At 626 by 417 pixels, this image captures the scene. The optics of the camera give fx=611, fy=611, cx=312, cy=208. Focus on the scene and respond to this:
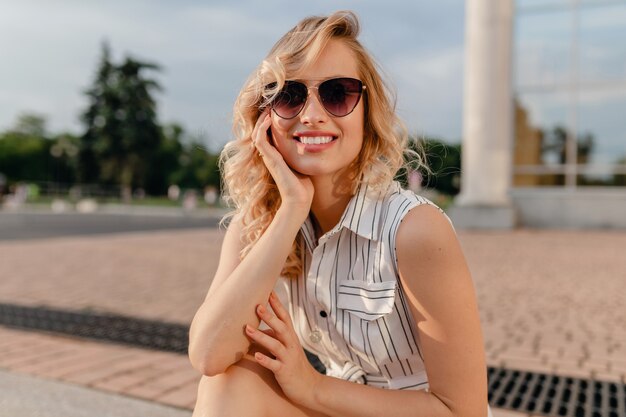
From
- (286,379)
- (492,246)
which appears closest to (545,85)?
(492,246)

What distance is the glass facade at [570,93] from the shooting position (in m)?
15.9

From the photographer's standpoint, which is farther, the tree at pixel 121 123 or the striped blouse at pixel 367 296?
the tree at pixel 121 123

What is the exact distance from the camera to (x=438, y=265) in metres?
1.53

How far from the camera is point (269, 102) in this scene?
1.82m

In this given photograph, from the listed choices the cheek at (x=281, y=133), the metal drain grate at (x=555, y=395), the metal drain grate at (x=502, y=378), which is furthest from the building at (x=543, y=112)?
the cheek at (x=281, y=133)

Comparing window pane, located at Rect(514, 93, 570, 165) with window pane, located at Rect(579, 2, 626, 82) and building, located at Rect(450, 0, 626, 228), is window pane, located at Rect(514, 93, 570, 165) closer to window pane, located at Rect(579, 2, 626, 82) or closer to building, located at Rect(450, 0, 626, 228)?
building, located at Rect(450, 0, 626, 228)

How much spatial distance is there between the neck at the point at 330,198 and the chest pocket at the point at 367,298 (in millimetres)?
274

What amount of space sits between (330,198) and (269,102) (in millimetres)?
348

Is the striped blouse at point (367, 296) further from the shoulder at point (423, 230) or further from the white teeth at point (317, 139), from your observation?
the white teeth at point (317, 139)

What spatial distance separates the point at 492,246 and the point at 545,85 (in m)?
6.96

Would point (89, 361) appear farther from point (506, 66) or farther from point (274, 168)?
point (506, 66)

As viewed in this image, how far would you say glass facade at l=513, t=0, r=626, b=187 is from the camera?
52.0 ft

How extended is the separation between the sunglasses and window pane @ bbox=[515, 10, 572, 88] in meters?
15.8

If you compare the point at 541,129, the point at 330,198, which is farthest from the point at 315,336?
the point at 541,129
